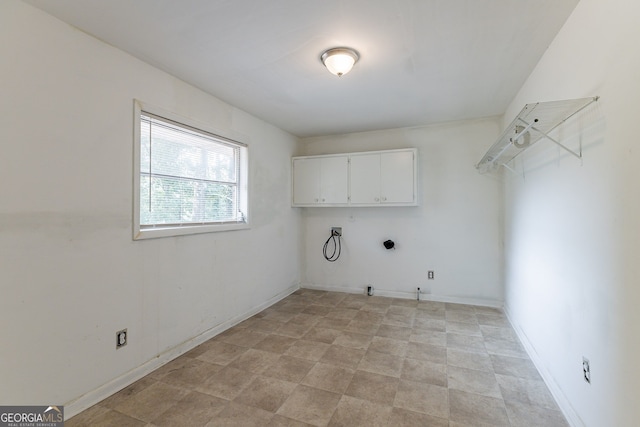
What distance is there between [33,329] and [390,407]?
2.29m

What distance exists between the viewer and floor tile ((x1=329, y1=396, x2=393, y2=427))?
71.5 inches

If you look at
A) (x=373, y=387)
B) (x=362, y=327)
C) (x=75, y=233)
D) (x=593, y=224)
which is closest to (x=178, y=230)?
(x=75, y=233)

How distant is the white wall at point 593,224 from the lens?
128cm

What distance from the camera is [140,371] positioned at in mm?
2322

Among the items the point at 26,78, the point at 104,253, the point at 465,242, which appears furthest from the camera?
the point at 465,242

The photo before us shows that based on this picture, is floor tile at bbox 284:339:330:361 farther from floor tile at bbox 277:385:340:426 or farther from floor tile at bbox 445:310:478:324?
floor tile at bbox 445:310:478:324

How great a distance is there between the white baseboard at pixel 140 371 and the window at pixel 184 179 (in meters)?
1.05

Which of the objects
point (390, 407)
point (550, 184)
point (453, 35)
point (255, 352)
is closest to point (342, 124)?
point (453, 35)

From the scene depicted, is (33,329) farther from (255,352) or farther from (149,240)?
(255,352)

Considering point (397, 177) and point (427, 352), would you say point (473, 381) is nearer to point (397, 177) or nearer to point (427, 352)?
point (427, 352)

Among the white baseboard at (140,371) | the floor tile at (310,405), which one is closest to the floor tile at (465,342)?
the floor tile at (310,405)

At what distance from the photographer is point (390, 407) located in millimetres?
1964

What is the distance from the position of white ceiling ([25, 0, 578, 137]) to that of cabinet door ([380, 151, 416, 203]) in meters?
0.95

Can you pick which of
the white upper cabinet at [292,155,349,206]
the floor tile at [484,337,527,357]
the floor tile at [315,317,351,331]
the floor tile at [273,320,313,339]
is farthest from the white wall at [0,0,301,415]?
the floor tile at [484,337,527,357]
